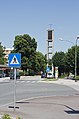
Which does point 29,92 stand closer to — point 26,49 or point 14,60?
point 14,60

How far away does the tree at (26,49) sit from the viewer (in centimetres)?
9000

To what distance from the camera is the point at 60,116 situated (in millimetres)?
14398

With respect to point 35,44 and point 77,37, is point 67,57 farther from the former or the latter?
point 77,37

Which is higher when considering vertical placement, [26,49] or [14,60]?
[26,49]

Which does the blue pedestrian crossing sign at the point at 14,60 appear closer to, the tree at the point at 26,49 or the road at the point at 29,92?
the road at the point at 29,92

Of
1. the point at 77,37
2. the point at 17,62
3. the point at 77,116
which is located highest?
the point at 77,37

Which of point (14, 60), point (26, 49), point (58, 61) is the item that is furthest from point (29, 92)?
point (58, 61)

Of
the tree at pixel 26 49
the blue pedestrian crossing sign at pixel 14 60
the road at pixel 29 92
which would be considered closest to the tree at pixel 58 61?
the tree at pixel 26 49

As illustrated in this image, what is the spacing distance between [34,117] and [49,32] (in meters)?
86.4

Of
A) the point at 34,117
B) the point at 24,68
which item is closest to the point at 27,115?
the point at 34,117

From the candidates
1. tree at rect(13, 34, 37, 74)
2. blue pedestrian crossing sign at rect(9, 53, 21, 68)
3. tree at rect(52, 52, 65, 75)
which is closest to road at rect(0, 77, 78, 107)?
blue pedestrian crossing sign at rect(9, 53, 21, 68)

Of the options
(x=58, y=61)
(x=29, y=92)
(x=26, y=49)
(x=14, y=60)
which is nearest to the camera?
(x=14, y=60)

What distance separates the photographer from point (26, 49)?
92000mm

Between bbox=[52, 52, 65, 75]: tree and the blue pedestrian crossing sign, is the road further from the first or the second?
bbox=[52, 52, 65, 75]: tree
